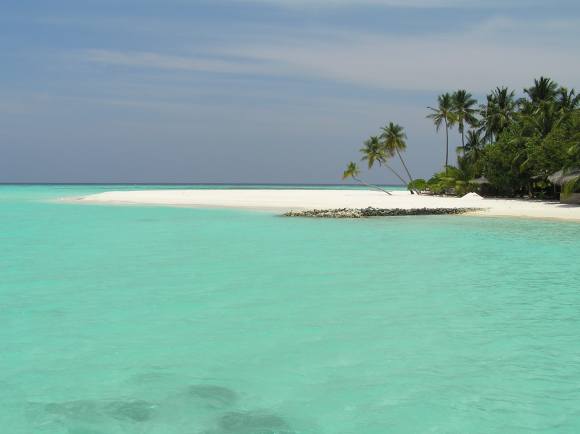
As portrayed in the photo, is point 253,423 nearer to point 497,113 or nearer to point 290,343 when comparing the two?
point 290,343

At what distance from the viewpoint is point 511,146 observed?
140 ft

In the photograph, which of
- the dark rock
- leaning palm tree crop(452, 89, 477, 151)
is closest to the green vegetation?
leaning palm tree crop(452, 89, 477, 151)

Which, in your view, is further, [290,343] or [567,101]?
[567,101]

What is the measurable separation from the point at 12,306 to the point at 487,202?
118 feet

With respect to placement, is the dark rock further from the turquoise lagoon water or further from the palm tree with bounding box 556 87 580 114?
the palm tree with bounding box 556 87 580 114

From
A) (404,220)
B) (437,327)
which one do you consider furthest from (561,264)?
(404,220)

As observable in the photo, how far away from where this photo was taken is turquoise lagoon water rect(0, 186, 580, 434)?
16.6 feet

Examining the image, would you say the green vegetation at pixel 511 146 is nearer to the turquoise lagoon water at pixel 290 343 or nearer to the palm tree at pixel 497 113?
the palm tree at pixel 497 113

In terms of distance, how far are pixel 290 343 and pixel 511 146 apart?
39.5 m

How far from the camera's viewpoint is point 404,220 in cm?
2881

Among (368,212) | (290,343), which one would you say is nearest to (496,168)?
(368,212)

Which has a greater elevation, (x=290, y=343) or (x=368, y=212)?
(x=368, y=212)

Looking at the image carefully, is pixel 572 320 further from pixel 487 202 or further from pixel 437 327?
pixel 487 202

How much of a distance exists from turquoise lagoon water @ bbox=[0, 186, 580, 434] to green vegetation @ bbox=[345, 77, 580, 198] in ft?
78.4
